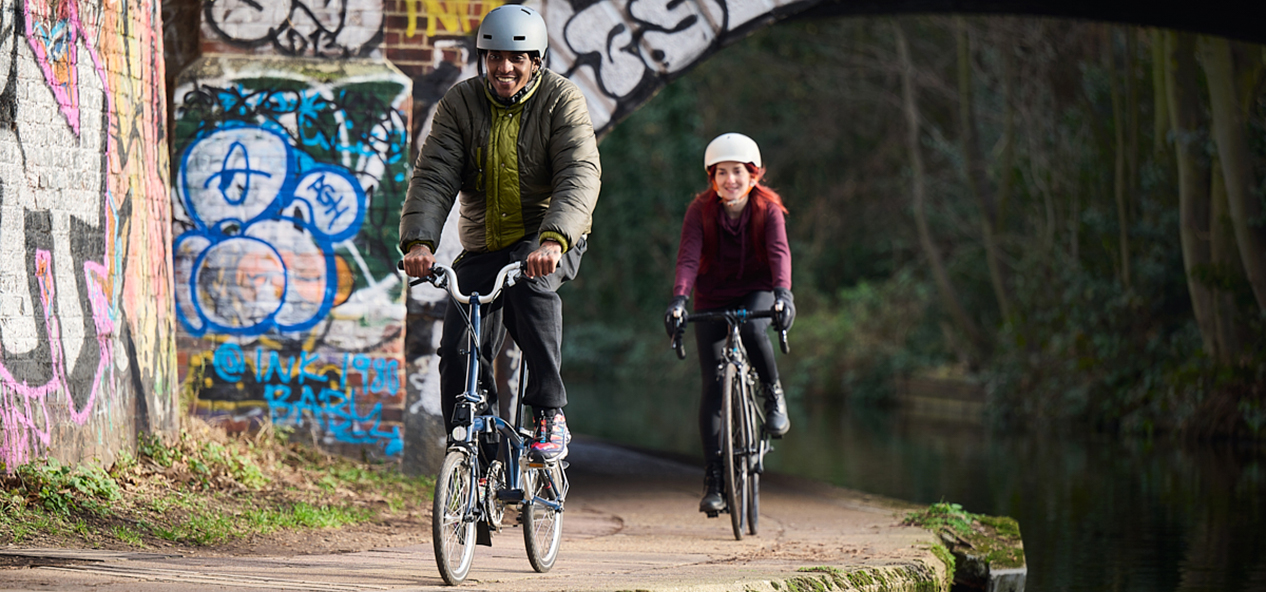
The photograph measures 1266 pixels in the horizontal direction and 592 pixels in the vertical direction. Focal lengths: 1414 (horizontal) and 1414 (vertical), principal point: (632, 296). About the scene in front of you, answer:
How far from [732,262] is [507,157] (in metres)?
Result: 2.01

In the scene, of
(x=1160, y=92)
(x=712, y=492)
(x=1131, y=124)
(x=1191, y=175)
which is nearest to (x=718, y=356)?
(x=712, y=492)

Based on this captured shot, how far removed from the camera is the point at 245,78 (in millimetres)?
7777

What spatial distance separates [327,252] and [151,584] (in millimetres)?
3570

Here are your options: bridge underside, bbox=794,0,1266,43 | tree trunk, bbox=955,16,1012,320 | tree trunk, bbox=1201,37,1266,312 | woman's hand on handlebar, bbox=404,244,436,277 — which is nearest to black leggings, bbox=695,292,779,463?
woman's hand on handlebar, bbox=404,244,436,277

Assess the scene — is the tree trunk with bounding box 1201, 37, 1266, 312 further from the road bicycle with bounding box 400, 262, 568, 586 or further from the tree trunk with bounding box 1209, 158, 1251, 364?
the road bicycle with bounding box 400, 262, 568, 586

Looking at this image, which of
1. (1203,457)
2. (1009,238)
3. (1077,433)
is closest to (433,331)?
(1203,457)

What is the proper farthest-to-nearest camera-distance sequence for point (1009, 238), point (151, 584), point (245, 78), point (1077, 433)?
point (1009, 238), point (1077, 433), point (245, 78), point (151, 584)

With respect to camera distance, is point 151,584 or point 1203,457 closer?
point 151,584

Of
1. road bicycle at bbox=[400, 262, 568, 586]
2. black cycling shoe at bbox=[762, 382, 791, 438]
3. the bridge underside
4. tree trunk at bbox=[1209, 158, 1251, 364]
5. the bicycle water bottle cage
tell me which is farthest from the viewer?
tree trunk at bbox=[1209, 158, 1251, 364]

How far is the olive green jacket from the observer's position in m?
4.92

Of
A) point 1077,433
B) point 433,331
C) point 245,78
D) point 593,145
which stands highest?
point 245,78

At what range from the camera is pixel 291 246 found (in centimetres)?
777

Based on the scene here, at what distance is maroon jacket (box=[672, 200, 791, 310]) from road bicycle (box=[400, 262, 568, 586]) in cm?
174

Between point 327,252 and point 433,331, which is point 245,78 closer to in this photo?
point 327,252
